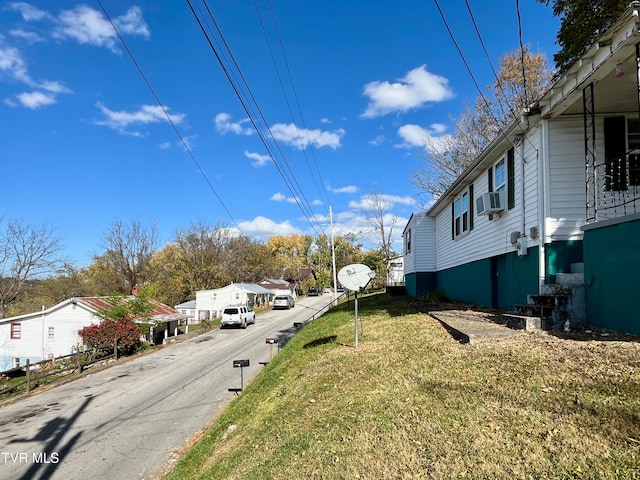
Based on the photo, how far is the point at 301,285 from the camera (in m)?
85.1

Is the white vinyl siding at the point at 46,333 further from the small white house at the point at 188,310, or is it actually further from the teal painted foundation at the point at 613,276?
the teal painted foundation at the point at 613,276

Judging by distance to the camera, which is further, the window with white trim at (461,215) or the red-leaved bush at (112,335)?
the red-leaved bush at (112,335)

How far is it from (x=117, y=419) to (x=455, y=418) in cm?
1009

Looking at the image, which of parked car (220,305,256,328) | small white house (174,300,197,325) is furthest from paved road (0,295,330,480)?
small white house (174,300,197,325)

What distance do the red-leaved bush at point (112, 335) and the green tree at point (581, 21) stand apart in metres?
22.3

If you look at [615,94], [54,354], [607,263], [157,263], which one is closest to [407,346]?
[607,263]

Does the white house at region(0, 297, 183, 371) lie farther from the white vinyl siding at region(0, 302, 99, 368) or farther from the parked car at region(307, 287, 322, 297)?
the parked car at region(307, 287, 322, 297)

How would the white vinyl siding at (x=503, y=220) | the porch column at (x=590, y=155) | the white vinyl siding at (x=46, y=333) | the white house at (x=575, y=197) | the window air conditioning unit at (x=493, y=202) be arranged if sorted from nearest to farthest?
the white house at (x=575, y=197) < the porch column at (x=590, y=155) < the white vinyl siding at (x=503, y=220) < the window air conditioning unit at (x=493, y=202) < the white vinyl siding at (x=46, y=333)

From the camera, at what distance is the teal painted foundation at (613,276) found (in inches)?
220

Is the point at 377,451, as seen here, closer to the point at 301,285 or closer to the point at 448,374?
the point at 448,374

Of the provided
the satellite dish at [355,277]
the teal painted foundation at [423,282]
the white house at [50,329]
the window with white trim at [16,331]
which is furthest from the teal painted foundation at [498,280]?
the window with white trim at [16,331]

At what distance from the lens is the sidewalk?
20.7 ft

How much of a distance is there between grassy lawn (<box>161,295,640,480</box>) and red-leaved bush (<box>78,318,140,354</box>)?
16.8 metres

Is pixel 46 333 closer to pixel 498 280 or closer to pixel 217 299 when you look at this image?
pixel 217 299
